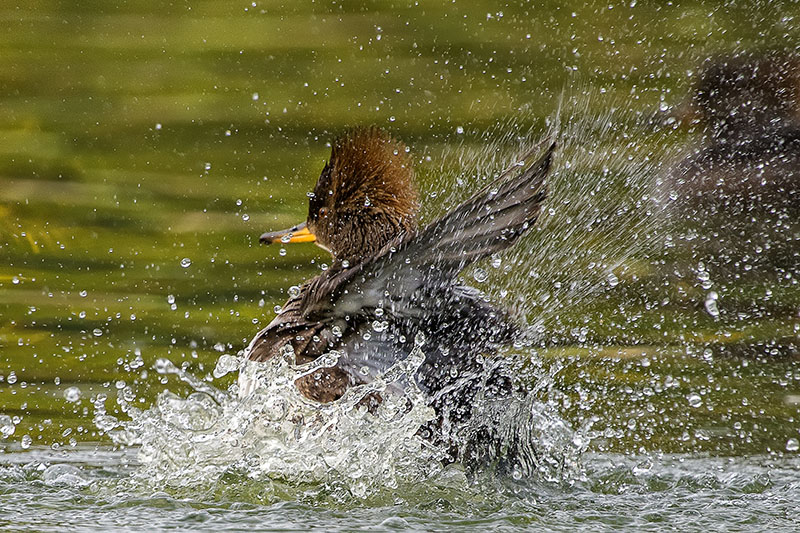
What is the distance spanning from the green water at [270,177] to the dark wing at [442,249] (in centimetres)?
103

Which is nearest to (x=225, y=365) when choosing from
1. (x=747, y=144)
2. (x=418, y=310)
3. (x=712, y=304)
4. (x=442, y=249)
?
(x=418, y=310)

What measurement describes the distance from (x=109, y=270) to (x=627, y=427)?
2.19 meters

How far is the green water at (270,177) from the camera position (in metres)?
4.47

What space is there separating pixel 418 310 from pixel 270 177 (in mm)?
1868

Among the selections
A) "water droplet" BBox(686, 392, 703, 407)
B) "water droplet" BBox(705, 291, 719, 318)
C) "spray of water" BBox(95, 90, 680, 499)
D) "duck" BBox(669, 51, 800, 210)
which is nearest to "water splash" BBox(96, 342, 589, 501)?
"spray of water" BBox(95, 90, 680, 499)

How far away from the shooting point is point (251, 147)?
5199mm

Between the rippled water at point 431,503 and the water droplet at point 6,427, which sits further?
the water droplet at point 6,427

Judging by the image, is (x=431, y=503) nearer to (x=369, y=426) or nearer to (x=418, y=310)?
(x=369, y=426)

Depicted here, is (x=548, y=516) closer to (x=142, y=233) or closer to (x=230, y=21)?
(x=142, y=233)

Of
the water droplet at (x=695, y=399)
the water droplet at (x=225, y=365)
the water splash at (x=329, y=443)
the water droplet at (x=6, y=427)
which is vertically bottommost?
the water splash at (x=329, y=443)

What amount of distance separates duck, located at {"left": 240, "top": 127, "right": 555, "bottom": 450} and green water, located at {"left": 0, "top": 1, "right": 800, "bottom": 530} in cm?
72

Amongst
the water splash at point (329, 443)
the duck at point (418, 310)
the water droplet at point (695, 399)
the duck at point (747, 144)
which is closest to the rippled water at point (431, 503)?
the water splash at point (329, 443)

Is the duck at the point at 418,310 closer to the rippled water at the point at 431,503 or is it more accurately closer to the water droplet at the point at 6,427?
the rippled water at the point at 431,503

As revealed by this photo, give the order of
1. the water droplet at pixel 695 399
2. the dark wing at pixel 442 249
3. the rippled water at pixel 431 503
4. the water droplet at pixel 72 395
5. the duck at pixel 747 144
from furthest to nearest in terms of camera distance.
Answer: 1. the duck at pixel 747 144
2. the water droplet at pixel 695 399
3. the water droplet at pixel 72 395
4. the dark wing at pixel 442 249
5. the rippled water at pixel 431 503
